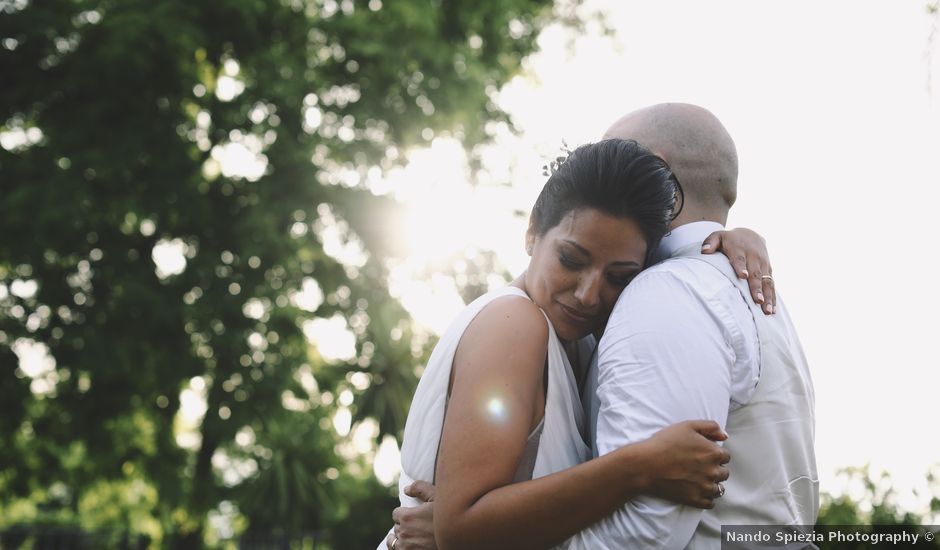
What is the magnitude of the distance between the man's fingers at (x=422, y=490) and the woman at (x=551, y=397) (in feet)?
0.11

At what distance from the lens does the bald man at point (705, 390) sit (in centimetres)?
203

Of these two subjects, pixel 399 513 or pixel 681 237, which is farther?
pixel 681 237

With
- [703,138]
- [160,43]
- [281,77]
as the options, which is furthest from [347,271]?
[703,138]

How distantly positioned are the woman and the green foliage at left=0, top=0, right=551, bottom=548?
880 centimetres

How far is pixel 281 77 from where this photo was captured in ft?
37.3

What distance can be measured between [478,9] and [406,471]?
11106 mm

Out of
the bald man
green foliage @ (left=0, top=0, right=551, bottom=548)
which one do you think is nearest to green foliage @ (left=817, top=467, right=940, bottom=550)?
the bald man

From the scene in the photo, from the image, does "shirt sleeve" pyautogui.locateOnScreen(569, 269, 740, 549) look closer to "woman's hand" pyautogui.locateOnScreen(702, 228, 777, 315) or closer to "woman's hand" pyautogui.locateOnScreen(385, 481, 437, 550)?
"woman's hand" pyautogui.locateOnScreen(702, 228, 777, 315)

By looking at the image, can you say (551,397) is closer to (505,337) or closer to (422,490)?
(505,337)

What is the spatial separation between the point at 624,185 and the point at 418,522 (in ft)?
3.84

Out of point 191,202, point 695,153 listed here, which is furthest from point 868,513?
point 191,202

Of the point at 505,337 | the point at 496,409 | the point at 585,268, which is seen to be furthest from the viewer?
the point at 585,268

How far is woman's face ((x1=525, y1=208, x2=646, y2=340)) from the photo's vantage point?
2.48 m

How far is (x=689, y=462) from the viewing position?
197 cm
